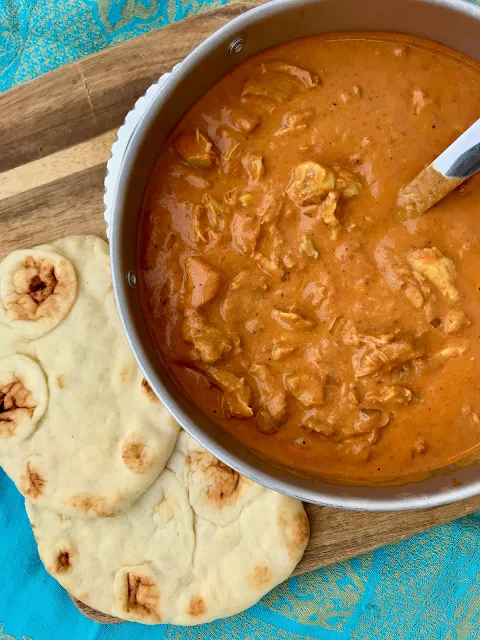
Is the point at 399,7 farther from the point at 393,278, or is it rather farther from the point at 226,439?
the point at 226,439

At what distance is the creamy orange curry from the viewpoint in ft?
6.14

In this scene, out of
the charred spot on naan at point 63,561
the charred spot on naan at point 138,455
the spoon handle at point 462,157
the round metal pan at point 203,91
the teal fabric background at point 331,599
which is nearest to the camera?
the spoon handle at point 462,157

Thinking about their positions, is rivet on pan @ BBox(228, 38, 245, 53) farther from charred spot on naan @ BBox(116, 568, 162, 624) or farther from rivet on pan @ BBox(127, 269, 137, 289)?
charred spot on naan @ BBox(116, 568, 162, 624)

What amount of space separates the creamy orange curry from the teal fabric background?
1029mm

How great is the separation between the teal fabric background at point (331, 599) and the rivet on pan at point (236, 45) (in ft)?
3.87

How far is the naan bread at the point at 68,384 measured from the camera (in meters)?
2.44

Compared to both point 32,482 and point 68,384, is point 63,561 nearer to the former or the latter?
point 32,482

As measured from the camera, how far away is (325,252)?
1882 mm

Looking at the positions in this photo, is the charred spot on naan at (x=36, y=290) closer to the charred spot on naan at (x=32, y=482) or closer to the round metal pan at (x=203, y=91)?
the charred spot on naan at (x=32, y=482)

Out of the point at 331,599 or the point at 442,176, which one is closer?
the point at 442,176

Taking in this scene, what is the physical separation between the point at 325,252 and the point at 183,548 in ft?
4.54

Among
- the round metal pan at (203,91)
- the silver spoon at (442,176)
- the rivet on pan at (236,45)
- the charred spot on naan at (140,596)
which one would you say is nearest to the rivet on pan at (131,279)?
the round metal pan at (203,91)

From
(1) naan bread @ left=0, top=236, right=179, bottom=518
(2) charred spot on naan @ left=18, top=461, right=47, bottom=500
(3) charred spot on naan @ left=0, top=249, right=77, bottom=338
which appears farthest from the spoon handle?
(2) charred spot on naan @ left=18, top=461, right=47, bottom=500

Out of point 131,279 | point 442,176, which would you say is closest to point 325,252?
point 442,176
